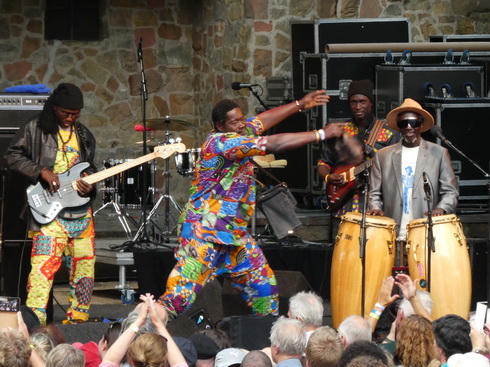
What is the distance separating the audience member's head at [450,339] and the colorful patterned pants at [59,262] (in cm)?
339

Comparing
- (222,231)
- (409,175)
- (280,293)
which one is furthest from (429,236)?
(280,293)

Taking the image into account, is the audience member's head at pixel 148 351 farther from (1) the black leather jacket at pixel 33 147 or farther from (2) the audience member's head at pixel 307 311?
(1) the black leather jacket at pixel 33 147

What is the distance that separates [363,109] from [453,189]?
1212 millimetres

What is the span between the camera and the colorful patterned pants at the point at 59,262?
9.34 m

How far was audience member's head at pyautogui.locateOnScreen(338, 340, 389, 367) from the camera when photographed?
6154 mm

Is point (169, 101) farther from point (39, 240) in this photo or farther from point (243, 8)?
point (39, 240)

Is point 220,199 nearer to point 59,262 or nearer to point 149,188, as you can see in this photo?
point 59,262

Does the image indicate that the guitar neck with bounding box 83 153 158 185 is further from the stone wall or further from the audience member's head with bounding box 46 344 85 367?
the stone wall

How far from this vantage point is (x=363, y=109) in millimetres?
10203

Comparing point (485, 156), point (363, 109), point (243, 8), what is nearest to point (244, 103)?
point (243, 8)


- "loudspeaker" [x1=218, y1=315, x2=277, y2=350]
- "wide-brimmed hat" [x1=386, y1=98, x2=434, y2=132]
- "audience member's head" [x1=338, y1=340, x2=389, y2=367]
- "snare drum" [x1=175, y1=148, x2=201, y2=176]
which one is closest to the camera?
"audience member's head" [x1=338, y1=340, x2=389, y2=367]

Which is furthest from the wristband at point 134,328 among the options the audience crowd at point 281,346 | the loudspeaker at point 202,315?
the loudspeaker at point 202,315

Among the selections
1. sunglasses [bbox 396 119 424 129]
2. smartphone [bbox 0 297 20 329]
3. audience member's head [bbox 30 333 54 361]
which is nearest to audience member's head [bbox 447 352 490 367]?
audience member's head [bbox 30 333 54 361]

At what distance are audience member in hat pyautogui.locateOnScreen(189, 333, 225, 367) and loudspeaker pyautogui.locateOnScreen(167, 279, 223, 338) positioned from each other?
1491mm
